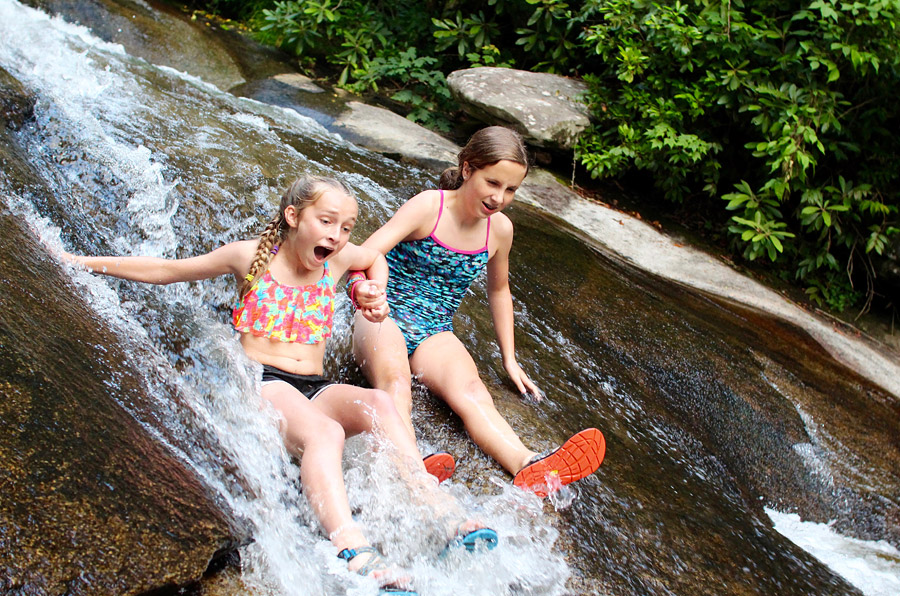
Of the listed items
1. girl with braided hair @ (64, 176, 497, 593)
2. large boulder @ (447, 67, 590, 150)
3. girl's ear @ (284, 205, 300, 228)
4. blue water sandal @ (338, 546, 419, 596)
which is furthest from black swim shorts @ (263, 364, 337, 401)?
large boulder @ (447, 67, 590, 150)

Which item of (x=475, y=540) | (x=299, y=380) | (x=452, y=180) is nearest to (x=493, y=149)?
(x=452, y=180)

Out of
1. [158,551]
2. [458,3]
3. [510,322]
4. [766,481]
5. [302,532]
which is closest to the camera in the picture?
[158,551]

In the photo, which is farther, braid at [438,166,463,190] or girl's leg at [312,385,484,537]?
braid at [438,166,463,190]

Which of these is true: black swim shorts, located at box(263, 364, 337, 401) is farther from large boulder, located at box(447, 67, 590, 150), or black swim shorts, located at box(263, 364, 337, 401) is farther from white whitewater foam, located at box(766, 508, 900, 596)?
large boulder, located at box(447, 67, 590, 150)

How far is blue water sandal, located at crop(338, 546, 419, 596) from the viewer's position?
6.38 feet

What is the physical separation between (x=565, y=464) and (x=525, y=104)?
5182 millimetres

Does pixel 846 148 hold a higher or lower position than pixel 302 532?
higher

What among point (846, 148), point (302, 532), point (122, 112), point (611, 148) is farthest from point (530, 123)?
point (302, 532)

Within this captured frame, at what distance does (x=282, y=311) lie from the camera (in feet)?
8.78

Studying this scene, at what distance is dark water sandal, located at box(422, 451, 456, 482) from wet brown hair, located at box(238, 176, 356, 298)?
87 centimetres

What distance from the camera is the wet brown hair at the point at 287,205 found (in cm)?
258

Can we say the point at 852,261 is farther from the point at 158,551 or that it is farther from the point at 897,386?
the point at 158,551

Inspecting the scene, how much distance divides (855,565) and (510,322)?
2.10m

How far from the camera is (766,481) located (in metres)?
3.93
